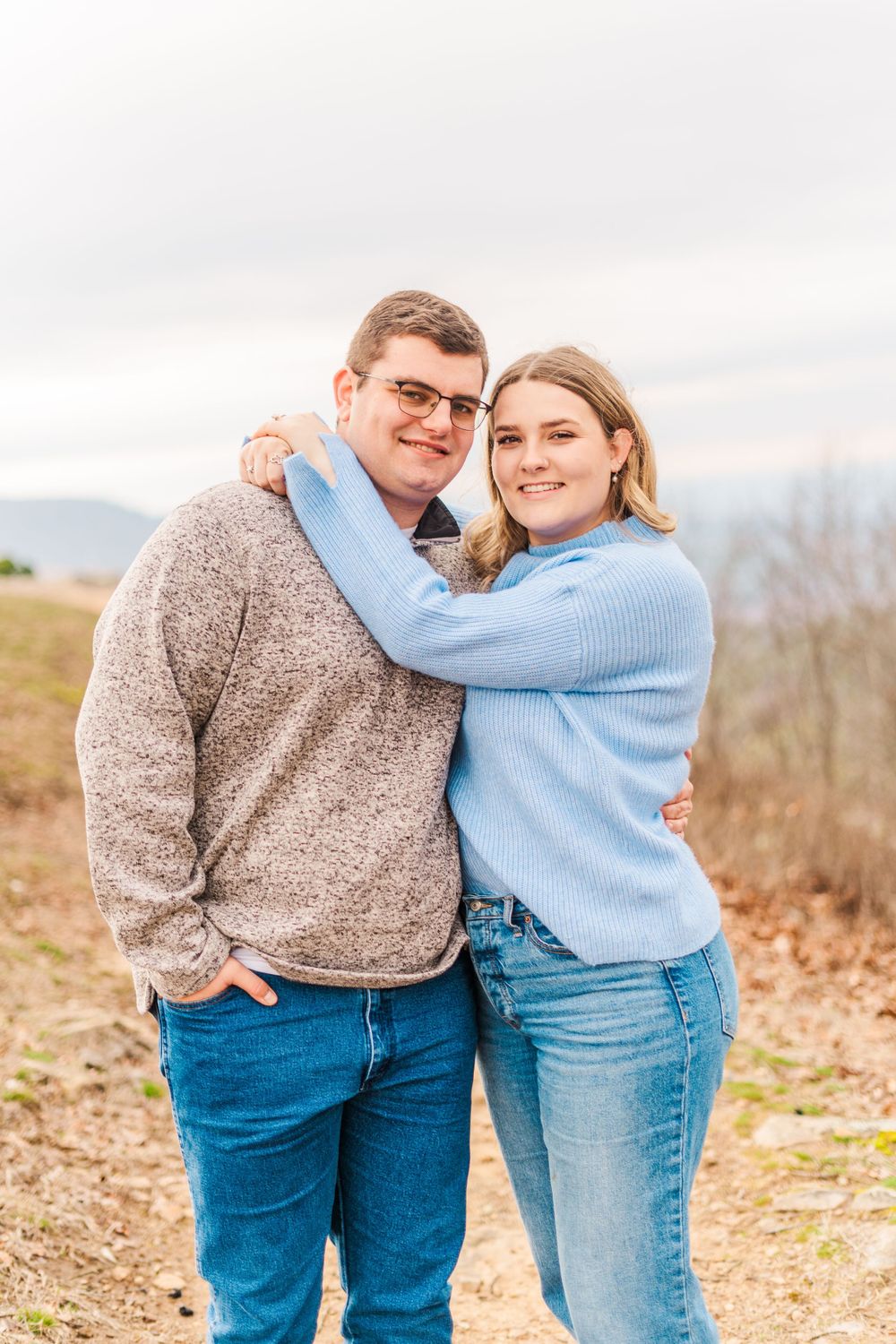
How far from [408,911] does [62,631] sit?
15.4m

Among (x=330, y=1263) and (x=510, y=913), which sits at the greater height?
(x=510, y=913)

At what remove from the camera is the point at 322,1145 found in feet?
7.66

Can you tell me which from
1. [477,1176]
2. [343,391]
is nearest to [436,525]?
[343,391]

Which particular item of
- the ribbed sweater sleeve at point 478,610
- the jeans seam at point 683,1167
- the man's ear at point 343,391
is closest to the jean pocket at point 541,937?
the jeans seam at point 683,1167

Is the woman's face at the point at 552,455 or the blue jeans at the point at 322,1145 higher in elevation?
the woman's face at the point at 552,455

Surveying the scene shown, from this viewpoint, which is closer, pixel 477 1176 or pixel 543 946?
pixel 543 946

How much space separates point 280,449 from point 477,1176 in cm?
355

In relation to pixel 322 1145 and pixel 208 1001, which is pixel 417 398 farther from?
pixel 322 1145

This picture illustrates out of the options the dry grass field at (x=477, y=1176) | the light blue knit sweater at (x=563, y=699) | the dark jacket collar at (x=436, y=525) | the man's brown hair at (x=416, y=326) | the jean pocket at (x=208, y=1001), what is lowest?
the dry grass field at (x=477, y=1176)

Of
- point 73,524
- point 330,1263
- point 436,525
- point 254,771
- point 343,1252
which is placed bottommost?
point 73,524

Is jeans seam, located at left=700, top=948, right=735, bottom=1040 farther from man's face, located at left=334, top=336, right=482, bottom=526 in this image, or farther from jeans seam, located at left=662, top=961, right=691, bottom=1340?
man's face, located at left=334, top=336, right=482, bottom=526

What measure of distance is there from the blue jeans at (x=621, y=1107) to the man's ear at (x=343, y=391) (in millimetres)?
1128

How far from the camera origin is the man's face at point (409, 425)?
2.38 m

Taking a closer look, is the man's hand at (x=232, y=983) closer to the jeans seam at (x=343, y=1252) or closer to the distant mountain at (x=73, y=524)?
the jeans seam at (x=343, y=1252)
